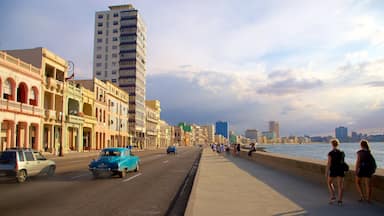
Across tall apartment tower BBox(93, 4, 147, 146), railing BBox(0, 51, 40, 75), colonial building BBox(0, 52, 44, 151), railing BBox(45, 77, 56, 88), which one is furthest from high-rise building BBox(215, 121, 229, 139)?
railing BBox(0, 51, 40, 75)

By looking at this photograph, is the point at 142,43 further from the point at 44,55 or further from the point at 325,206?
the point at 325,206

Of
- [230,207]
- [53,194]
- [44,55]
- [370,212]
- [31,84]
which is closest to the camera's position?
[370,212]

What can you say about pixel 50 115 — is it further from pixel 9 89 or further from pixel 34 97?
pixel 9 89

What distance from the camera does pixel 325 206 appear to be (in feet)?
30.5

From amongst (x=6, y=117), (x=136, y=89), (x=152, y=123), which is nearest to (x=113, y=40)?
(x=136, y=89)

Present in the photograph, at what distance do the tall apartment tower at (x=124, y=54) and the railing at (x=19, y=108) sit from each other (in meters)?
66.2

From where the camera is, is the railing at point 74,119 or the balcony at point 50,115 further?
the railing at point 74,119

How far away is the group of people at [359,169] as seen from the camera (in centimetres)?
934

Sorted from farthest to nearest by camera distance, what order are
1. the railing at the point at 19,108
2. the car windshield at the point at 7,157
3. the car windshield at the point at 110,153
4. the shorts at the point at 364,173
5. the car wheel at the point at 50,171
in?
the railing at the point at 19,108 → the car windshield at the point at 110,153 → the car wheel at the point at 50,171 → the car windshield at the point at 7,157 → the shorts at the point at 364,173

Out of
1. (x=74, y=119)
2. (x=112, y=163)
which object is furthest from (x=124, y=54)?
(x=112, y=163)

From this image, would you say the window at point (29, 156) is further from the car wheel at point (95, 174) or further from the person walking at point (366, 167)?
the person walking at point (366, 167)

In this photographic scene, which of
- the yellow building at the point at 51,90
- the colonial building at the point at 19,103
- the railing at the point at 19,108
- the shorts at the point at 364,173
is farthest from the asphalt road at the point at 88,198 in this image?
the yellow building at the point at 51,90

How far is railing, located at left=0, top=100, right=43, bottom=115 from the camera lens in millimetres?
37959

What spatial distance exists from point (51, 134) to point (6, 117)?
12721mm
